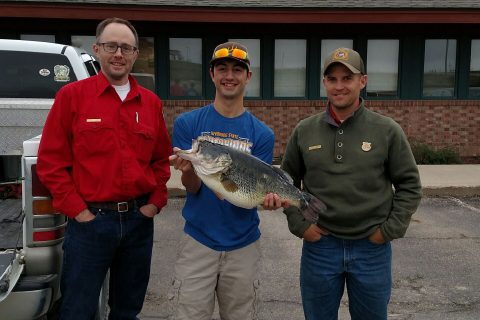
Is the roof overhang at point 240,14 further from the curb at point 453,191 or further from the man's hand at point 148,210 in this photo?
the man's hand at point 148,210

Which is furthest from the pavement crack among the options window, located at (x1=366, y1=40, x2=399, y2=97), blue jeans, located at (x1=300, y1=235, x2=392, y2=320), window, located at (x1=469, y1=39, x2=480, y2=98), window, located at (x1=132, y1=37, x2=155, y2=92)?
Result: window, located at (x1=132, y1=37, x2=155, y2=92)

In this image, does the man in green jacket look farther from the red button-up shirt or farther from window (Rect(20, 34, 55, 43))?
window (Rect(20, 34, 55, 43))

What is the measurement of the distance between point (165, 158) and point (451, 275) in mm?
3388

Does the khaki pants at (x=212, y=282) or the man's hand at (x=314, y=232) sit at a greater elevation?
the man's hand at (x=314, y=232)

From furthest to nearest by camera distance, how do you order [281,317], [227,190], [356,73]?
[281,317]
[356,73]
[227,190]

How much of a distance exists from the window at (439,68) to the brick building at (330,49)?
0.03 meters

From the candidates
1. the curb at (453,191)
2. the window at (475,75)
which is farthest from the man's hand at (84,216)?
the window at (475,75)

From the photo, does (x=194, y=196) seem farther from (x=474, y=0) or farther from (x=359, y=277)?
(x=474, y=0)

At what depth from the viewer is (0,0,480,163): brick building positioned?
11086mm

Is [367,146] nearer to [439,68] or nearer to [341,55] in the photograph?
[341,55]

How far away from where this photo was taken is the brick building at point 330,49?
11086 mm

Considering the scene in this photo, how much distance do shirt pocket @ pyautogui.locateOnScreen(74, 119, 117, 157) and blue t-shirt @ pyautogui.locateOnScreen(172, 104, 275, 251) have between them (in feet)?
1.16

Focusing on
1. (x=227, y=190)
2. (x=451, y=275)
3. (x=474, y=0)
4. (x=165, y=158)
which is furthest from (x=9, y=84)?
(x=474, y=0)

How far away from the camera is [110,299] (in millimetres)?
2994
